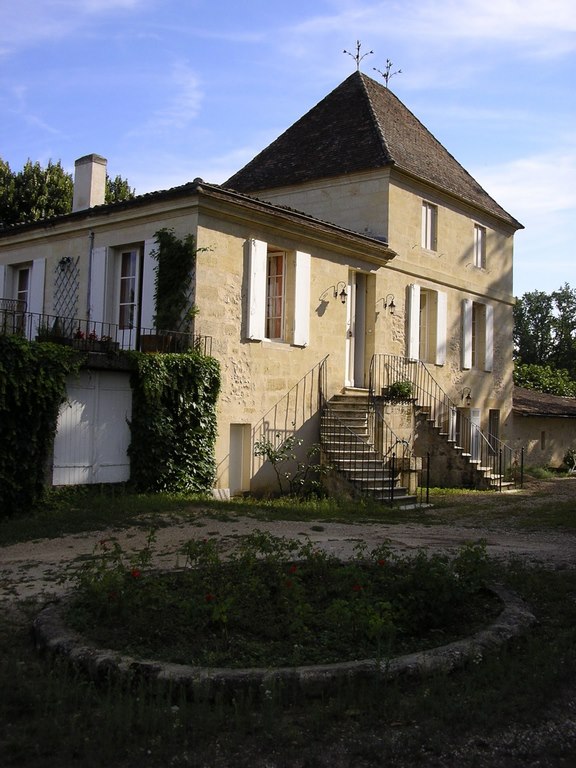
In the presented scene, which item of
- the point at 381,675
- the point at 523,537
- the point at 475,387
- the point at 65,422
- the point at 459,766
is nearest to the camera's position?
the point at 459,766

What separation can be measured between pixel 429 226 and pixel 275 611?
14778 mm

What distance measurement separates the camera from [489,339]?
21125 mm

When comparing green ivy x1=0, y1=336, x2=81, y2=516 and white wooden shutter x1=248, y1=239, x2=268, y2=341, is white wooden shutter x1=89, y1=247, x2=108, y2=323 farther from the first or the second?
green ivy x1=0, y1=336, x2=81, y2=516

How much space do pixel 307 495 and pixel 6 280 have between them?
27.2 feet

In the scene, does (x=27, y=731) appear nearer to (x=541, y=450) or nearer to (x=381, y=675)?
(x=381, y=675)

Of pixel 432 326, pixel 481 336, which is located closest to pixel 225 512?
pixel 432 326

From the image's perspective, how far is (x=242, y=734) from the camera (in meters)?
3.86

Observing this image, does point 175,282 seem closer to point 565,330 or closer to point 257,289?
point 257,289

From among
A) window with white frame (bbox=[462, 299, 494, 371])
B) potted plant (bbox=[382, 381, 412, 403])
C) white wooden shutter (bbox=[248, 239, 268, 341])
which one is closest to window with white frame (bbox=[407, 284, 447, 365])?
window with white frame (bbox=[462, 299, 494, 371])

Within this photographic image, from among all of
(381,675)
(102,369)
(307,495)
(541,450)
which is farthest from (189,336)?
(541,450)

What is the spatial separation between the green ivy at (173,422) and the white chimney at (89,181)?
6124mm

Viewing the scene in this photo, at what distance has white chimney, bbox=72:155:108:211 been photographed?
666 inches

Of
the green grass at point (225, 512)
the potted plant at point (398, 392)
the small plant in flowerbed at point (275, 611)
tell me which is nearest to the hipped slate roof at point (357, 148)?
the potted plant at point (398, 392)

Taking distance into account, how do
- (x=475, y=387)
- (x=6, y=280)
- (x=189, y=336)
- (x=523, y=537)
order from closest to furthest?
(x=523, y=537) < (x=189, y=336) < (x=6, y=280) < (x=475, y=387)
